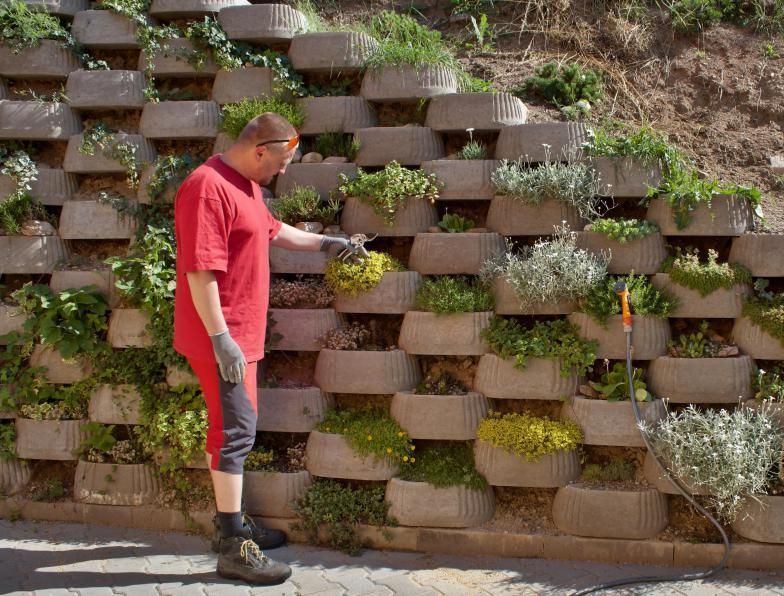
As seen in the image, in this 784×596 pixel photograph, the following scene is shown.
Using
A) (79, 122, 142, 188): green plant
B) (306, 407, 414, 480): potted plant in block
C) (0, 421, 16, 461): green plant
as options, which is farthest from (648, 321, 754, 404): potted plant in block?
(0, 421, 16, 461): green plant

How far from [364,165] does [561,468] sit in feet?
6.91

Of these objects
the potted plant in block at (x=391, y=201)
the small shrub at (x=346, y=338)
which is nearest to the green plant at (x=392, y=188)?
the potted plant in block at (x=391, y=201)

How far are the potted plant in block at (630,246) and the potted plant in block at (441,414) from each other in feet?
3.41

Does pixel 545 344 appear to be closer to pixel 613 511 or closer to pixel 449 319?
pixel 449 319

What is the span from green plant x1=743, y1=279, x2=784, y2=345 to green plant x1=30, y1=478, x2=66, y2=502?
4010 millimetres

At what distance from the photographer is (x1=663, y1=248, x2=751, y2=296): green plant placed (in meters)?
4.34

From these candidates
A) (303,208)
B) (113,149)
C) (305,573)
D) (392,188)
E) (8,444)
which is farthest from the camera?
(113,149)

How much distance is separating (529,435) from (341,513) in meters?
1.09

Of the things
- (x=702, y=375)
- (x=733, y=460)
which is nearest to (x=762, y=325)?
(x=702, y=375)

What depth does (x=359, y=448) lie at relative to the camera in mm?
4500

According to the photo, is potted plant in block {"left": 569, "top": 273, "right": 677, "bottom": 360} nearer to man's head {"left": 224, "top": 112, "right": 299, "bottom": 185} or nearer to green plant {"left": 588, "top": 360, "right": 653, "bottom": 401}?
green plant {"left": 588, "top": 360, "right": 653, "bottom": 401}

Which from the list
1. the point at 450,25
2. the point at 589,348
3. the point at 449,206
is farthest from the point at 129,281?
the point at 450,25

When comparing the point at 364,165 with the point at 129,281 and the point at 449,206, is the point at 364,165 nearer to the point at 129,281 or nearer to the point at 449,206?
the point at 449,206

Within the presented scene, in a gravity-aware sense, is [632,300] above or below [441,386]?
above
